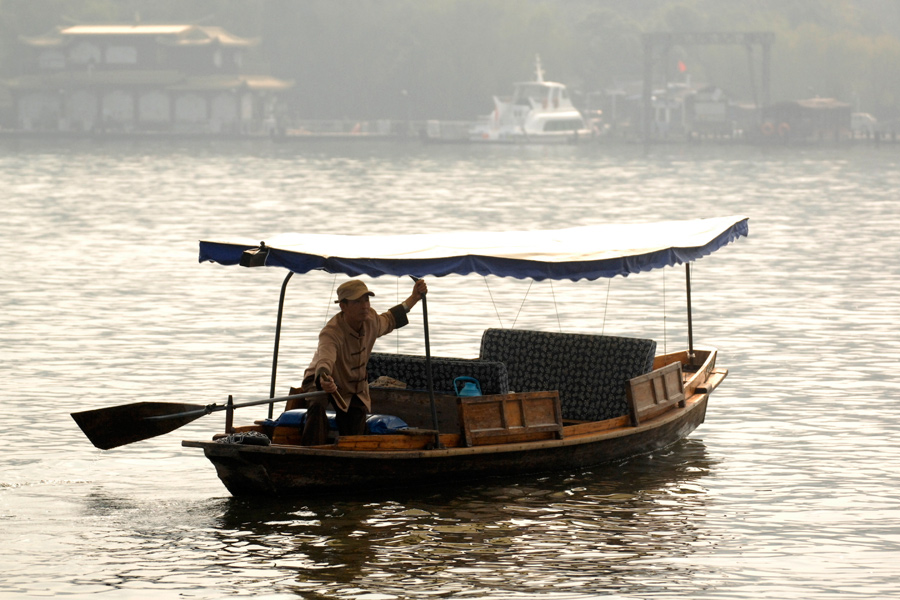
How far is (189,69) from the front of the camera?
114312mm

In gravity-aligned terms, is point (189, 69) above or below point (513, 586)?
above

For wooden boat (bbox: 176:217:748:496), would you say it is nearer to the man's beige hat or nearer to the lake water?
the man's beige hat

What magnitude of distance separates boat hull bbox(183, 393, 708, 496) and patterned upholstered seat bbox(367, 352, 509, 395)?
0.63 metres

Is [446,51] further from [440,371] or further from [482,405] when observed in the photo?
[482,405]

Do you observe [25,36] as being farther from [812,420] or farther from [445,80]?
[812,420]

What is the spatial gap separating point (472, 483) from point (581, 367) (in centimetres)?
171

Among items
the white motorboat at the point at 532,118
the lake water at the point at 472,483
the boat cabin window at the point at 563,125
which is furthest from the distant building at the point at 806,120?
the lake water at the point at 472,483

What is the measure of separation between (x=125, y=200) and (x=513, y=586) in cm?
4435

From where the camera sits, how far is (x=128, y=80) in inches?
4350

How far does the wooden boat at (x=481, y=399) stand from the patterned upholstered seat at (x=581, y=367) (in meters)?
0.01

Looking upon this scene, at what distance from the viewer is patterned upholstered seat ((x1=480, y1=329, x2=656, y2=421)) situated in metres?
13.6

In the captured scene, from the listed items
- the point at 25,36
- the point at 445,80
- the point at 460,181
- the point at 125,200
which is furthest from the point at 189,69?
the point at 125,200

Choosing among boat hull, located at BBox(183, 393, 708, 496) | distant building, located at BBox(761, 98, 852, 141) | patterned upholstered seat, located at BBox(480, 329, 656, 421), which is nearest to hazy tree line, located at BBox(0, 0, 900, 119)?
distant building, located at BBox(761, 98, 852, 141)

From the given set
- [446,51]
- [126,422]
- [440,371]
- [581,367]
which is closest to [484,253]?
[440,371]
